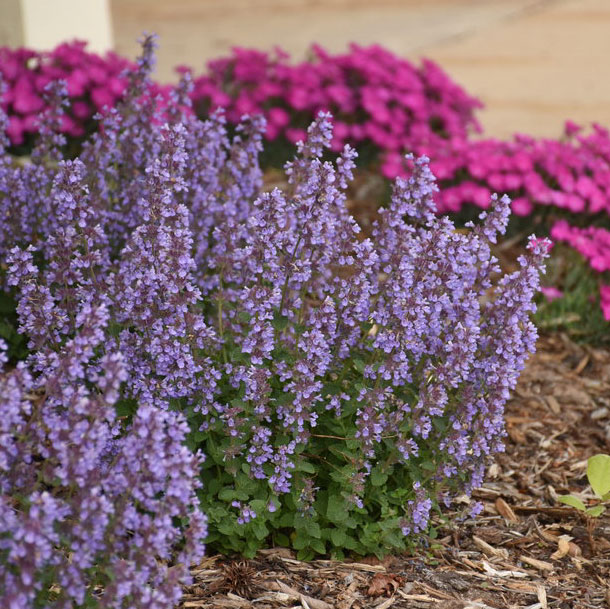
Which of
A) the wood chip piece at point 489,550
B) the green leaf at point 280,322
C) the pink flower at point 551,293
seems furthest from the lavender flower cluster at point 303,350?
the pink flower at point 551,293

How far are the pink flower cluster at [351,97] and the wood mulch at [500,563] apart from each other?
2298 mm

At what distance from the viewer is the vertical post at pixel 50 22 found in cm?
560

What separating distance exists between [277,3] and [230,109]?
377cm

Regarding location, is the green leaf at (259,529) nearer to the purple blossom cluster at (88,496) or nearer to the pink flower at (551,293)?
the purple blossom cluster at (88,496)

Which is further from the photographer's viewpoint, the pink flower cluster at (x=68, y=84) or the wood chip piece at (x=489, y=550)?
the pink flower cluster at (x=68, y=84)

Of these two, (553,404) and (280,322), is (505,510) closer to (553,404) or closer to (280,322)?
(553,404)

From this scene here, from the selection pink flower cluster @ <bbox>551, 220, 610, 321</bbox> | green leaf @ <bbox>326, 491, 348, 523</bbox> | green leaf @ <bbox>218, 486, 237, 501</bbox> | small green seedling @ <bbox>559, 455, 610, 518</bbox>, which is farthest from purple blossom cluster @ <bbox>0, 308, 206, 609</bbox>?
pink flower cluster @ <bbox>551, 220, 610, 321</bbox>

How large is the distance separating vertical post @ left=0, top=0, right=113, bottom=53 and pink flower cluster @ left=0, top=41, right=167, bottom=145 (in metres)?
0.36

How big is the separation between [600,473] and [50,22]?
4.49 meters

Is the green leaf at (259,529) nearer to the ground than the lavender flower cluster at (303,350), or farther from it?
nearer to the ground

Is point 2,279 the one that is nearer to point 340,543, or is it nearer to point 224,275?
point 224,275

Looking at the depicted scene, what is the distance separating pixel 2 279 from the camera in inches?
122

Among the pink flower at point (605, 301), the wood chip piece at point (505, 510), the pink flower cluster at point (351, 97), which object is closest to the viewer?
the wood chip piece at point (505, 510)

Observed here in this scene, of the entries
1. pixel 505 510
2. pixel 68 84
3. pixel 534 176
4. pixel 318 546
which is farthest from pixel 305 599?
pixel 68 84
